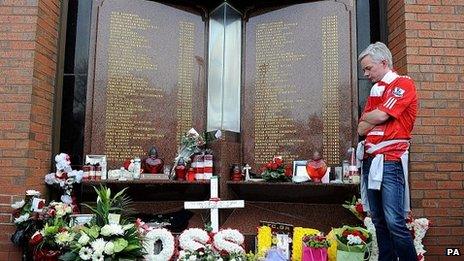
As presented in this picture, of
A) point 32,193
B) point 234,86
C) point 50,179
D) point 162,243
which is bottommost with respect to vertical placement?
point 162,243

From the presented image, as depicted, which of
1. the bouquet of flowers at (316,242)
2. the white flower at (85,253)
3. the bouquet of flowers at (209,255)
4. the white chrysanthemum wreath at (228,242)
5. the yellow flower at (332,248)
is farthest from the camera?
the yellow flower at (332,248)

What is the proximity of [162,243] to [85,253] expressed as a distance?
0.67m

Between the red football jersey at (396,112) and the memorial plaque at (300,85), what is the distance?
5.24ft

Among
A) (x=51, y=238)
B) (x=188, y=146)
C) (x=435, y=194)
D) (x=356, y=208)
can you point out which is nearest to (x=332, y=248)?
(x=356, y=208)

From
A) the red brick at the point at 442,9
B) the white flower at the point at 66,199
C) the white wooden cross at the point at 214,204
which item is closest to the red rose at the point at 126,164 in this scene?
the white flower at the point at 66,199

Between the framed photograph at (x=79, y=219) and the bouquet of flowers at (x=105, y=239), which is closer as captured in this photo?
the bouquet of flowers at (x=105, y=239)

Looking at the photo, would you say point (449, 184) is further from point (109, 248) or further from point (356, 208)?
point (109, 248)

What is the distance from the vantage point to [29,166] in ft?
15.0

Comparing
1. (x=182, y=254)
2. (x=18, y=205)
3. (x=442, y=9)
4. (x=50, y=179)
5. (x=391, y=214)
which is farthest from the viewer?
(x=50, y=179)

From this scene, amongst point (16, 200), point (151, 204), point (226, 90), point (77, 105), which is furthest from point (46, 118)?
point (226, 90)

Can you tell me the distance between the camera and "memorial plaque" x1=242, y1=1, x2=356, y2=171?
516 centimetres

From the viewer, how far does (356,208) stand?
14.7 feet

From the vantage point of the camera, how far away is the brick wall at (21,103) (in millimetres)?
4516

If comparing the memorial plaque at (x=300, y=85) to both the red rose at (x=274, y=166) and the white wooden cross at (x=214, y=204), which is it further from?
the white wooden cross at (x=214, y=204)
